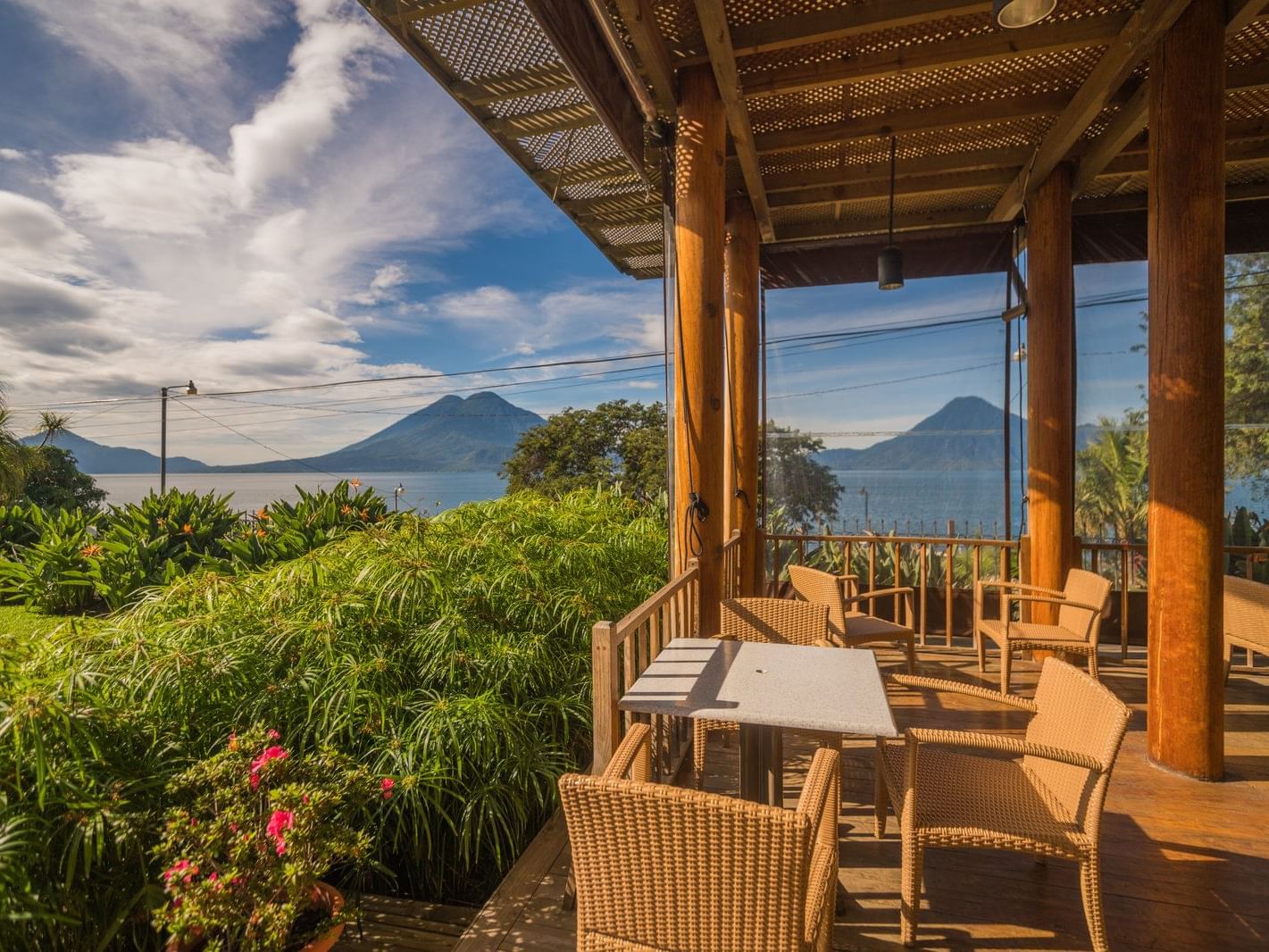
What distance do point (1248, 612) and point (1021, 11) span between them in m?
3.26

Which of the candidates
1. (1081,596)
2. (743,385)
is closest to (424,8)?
(743,385)

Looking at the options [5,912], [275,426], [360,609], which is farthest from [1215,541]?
[275,426]

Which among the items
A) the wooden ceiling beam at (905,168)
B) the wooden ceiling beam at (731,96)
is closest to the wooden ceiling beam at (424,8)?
the wooden ceiling beam at (731,96)

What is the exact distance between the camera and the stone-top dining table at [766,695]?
157 centimetres

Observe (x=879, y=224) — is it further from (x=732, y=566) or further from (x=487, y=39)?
(x=487, y=39)

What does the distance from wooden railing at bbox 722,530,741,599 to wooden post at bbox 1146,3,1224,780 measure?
81.7 inches

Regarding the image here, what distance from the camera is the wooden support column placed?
412 centimetres

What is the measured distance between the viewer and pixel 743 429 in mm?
4543

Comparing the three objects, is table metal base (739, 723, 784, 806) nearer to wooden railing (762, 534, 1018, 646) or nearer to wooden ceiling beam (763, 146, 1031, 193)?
wooden railing (762, 534, 1018, 646)

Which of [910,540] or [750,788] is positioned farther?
[910,540]

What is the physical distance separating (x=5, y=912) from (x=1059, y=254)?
567cm

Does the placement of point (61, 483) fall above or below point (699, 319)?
below

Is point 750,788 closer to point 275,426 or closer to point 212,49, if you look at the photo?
point 212,49

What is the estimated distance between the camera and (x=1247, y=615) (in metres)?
3.27
